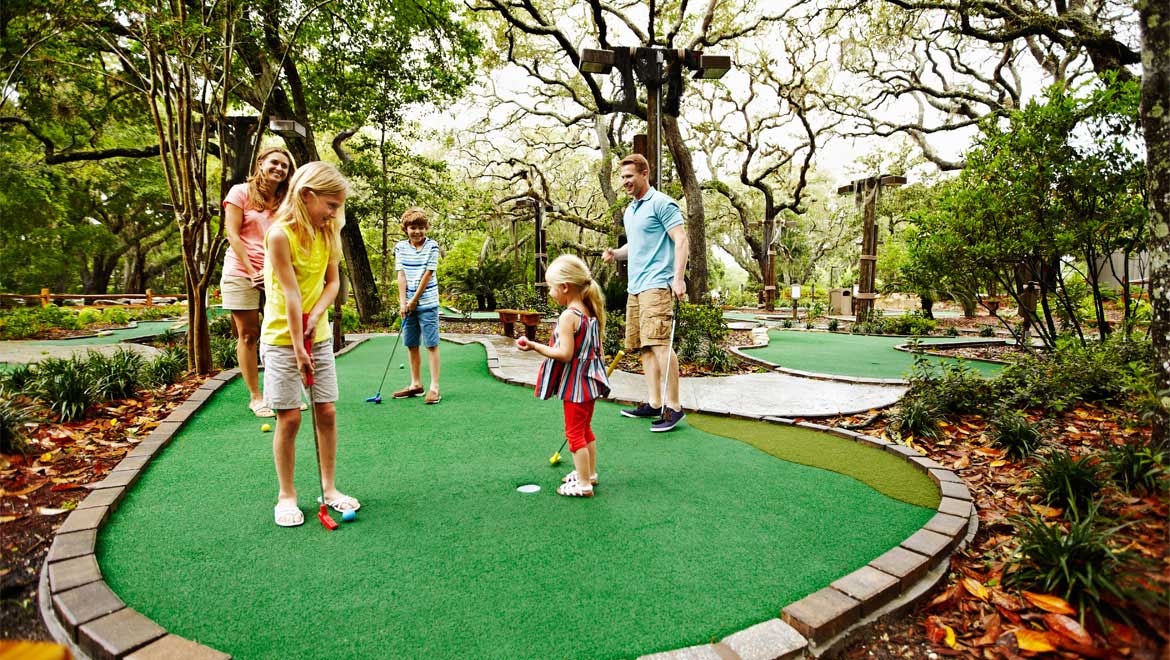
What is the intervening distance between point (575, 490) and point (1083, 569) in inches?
72.7

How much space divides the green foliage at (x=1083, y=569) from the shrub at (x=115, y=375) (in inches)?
220

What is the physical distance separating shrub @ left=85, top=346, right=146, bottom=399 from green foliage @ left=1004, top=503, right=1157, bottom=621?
5598mm

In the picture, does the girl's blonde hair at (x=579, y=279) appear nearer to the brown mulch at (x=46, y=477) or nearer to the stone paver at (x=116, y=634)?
the stone paver at (x=116, y=634)

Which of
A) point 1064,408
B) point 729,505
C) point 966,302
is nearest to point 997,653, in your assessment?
point 729,505

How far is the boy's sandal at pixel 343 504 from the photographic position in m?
2.46

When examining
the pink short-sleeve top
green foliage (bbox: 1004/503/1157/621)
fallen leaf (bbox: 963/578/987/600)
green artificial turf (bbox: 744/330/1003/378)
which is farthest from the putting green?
green artificial turf (bbox: 744/330/1003/378)

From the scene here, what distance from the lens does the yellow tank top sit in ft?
7.63

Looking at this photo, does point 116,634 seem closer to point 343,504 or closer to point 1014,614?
point 343,504

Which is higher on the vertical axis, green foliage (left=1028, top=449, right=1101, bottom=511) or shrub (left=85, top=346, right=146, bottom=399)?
shrub (left=85, top=346, right=146, bottom=399)

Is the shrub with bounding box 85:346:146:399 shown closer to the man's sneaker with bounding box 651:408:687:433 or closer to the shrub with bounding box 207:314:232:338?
the shrub with bounding box 207:314:232:338

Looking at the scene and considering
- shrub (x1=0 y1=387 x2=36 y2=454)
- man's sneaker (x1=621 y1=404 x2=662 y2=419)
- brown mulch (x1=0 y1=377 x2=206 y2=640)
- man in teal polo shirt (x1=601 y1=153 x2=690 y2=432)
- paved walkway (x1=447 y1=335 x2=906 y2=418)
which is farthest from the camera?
paved walkway (x1=447 y1=335 x2=906 y2=418)

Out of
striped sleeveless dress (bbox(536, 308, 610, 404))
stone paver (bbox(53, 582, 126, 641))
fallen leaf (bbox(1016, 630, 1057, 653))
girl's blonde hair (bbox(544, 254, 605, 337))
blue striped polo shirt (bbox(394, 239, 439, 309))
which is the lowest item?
fallen leaf (bbox(1016, 630, 1057, 653))

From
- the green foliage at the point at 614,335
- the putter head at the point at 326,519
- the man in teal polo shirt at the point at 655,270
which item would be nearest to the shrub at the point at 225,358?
the green foliage at the point at 614,335

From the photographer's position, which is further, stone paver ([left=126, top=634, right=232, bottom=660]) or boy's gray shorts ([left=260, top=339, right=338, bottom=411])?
boy's gray shorts ([left=260, top=339, right=338, bottom=411])
